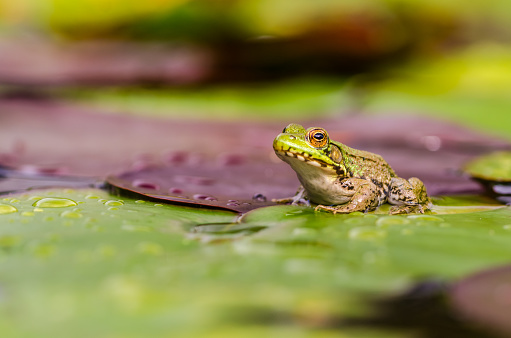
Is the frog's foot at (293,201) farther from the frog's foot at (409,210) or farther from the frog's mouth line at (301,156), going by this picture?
the frog's foot at (409,210)

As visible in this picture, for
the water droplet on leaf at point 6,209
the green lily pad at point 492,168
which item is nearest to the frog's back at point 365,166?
the green lily pad at point 492,168

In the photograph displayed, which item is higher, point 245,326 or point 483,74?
point 483,74

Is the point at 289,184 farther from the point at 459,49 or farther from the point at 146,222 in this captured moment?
the point at 459,49

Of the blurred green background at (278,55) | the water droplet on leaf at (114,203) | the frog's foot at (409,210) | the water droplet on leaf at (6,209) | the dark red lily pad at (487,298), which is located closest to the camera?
the dark red lily pad at (487,298)

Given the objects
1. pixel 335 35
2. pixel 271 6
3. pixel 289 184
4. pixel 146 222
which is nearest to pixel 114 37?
pixel 271 6

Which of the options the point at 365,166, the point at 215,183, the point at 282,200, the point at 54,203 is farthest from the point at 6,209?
the point at 365,166

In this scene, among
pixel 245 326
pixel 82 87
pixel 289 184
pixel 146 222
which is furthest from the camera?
pixel 82 87
